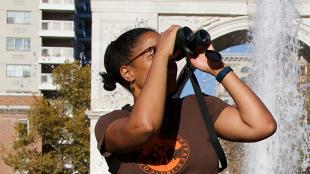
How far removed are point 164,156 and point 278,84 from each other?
51.3 feet

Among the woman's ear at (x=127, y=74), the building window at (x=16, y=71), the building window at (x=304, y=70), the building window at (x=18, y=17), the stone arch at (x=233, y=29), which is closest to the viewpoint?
the woman's ear at (x=127, y=74)

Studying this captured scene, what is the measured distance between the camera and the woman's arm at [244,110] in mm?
2314

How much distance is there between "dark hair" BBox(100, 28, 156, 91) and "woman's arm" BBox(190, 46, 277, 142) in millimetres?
214

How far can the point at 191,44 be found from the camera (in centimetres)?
222

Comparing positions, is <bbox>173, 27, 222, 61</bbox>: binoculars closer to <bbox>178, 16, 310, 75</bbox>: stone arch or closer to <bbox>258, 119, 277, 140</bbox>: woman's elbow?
<bbox>258, 119, 277, 140</bbox>: woman's elbow

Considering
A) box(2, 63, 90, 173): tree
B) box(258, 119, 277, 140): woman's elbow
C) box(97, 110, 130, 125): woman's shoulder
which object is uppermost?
box(258, 119, 277, 140): woman's elbow

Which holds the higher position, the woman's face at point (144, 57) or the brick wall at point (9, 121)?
the woman's face at point (144, 57)

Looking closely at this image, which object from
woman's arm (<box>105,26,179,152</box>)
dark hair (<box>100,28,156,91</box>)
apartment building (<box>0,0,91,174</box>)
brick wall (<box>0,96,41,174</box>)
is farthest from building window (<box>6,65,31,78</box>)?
woman's arm (<box>105,26,179,152</box>)

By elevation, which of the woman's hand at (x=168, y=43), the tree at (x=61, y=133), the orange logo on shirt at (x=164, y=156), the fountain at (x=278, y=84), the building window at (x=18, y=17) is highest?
the woman's hand at (x=168, y=43)

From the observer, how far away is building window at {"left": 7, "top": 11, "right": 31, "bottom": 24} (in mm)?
45594

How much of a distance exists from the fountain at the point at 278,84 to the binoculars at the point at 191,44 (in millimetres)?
13511

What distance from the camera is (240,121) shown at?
240 centimetres

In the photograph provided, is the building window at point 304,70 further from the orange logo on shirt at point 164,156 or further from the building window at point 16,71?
the orange logo on shirt at point 164,156

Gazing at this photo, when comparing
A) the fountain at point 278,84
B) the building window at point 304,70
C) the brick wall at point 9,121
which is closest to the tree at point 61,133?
the brick wall at point 9,121
